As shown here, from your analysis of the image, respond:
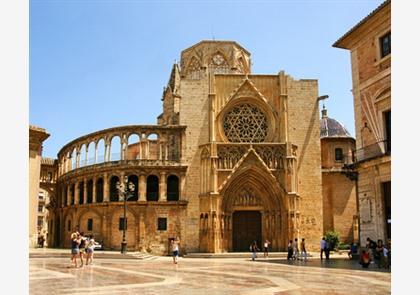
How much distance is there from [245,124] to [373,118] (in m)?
13.1

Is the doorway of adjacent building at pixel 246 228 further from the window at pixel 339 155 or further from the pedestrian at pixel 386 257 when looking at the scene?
the pedestrian at pixel 386 257

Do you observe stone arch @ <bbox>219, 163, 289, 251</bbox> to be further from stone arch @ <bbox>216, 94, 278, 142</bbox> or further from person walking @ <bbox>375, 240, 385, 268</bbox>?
person walking @ <bbox>375, 240, 385, 268</bbox>

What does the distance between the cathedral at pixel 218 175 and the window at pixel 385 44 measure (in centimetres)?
1213

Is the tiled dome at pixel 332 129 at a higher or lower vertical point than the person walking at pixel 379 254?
higher

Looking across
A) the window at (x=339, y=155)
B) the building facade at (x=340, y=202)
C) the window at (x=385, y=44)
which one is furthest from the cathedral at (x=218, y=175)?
the window at (x=385, y=44)

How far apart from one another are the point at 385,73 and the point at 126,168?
1863 centimetres

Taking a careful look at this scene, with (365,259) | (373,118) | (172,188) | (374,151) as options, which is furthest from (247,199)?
(365,259)

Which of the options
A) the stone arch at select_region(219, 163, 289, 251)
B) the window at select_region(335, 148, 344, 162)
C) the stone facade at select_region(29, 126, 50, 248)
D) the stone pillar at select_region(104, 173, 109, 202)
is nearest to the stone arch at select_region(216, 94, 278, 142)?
the stone arch at select_region(219, 163, 289, 251)

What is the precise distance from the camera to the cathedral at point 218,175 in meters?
30.8
